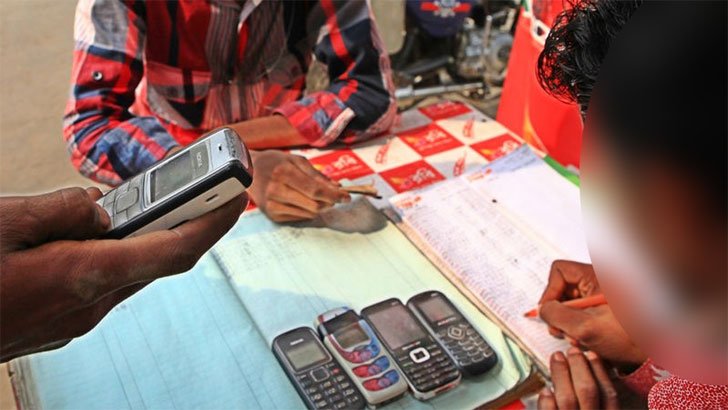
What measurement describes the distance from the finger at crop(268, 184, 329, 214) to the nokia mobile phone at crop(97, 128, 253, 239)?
Answer: 303 mm

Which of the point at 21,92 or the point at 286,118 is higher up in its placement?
the point at 286,118

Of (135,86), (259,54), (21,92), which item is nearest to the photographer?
(135,86)

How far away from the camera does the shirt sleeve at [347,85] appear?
115cm

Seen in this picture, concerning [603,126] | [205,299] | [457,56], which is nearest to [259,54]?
[205,299]

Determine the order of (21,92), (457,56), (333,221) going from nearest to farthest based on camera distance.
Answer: (333,221) < (21,92) < (457,56)

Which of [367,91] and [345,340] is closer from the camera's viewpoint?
[345,340]

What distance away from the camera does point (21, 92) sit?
167 cm

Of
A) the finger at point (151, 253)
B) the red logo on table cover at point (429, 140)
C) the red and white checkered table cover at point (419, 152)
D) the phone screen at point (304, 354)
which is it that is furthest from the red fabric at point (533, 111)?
the finger at point (151, 253)

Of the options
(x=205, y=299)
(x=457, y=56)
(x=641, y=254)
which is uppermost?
(x=641, y=254)

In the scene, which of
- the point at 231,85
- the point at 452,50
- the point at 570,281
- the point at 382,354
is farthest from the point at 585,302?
the point at 452,50

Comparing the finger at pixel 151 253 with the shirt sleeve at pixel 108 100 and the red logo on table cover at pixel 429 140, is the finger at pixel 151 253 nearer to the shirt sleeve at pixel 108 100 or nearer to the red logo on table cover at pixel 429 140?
the shirt sleeve at pixel 108 100

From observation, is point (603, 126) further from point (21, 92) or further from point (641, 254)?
point (21, 92)

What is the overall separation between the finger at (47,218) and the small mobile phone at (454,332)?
1.29 ft

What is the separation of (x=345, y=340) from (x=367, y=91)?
0.58 metres
